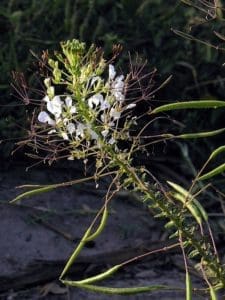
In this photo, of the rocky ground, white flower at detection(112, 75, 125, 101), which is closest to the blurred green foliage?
the rocky ground

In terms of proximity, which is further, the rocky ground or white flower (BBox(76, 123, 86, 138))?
the rocky ground

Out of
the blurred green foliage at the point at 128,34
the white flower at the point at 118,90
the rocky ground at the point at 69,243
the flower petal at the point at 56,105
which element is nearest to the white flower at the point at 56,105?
the flower petal at the point at 56,105

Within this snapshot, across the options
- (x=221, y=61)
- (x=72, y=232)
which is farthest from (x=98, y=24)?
(x=72, y=232)

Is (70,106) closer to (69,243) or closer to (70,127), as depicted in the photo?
(70,127)

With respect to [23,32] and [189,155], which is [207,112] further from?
[23,32]

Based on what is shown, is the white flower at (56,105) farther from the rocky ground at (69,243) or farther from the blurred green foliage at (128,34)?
the blurred green foliage at (128,34)

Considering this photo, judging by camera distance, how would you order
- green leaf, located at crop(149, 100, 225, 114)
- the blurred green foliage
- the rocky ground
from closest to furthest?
green leaf, located at crop(149, 100, 225, 114) < the rocky ground < the blurred green foliage

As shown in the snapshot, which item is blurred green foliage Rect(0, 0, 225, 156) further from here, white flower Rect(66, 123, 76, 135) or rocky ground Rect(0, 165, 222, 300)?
white flower Rect(66, 123, 76, 135)

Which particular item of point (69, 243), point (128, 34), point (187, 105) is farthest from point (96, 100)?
point (128, 34)
